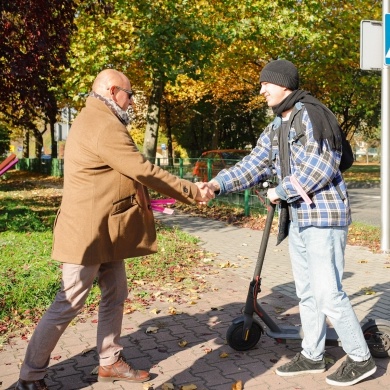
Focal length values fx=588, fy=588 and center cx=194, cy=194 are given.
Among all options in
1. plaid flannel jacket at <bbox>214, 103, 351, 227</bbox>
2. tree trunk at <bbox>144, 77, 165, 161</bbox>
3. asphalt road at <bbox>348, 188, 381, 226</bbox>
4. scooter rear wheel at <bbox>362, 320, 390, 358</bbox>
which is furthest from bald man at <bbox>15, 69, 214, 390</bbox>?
tree trunk at <bbox>144, 77, 165, 161</bbox>

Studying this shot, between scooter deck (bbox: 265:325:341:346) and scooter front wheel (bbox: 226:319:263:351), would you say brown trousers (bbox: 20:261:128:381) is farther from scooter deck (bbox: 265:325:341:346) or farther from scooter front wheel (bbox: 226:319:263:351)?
scooter deck (bbox: 265:325:341:346)

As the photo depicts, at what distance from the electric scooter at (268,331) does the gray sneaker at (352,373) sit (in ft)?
1.09

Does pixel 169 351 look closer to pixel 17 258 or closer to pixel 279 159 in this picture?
pixel 279 159

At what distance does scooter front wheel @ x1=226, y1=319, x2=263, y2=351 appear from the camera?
4.40m

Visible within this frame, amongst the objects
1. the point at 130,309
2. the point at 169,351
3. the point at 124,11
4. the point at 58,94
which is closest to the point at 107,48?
the point at 124,11

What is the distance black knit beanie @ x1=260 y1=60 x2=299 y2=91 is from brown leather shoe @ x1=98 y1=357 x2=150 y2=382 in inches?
83.1

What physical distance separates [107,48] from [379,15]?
9.94m

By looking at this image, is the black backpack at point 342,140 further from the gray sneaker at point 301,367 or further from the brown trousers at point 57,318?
the brown trousers at point 57,318

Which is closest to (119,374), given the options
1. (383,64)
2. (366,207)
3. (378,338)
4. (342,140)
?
(378,338)

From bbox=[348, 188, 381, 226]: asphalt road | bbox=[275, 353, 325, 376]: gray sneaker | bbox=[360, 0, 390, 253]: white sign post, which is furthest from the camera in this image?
bbox=[348, 188, 381, 226]: asphalt road

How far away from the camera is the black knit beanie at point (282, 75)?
3.74 metres

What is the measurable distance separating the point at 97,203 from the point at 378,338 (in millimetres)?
2268

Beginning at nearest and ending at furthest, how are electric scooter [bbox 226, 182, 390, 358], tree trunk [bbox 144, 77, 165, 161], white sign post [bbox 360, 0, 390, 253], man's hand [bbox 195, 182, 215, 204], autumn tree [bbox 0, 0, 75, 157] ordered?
man's hand [bbox 195, 182, 215, 204] → electric scooter [bbox 226, 182, 390, 358] → white sign post [bbox 360, 0, 390, 253] → autumn tree [bbox 0, 0, 75, 157] → tree trunk [bbox 144, 77, 165, 161]

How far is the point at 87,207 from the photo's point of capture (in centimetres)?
350
